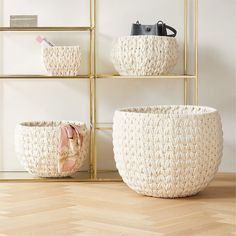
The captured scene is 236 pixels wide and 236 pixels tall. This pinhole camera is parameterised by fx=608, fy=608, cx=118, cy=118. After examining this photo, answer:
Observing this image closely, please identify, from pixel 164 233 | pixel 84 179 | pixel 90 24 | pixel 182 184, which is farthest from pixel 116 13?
pixel 164 233

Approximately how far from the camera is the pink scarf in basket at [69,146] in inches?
121

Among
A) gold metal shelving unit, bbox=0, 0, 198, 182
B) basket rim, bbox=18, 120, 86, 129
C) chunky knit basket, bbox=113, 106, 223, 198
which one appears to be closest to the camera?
chunky knit basket, bbox=113, 106, 223, 198

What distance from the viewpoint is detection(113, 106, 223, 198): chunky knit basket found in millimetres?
2637

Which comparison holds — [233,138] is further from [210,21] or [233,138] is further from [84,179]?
[84,179]

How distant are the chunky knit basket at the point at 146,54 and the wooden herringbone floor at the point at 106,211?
1.97ft

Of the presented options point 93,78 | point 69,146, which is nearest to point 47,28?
point 93,78

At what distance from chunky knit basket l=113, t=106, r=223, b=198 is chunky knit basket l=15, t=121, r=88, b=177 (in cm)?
45

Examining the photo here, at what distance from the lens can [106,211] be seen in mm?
2537

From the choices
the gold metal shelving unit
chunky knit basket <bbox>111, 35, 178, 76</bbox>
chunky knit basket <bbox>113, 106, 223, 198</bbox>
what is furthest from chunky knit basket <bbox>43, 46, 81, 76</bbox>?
chunky knit basket <bbox>113, 106, 223, 198</bbox>

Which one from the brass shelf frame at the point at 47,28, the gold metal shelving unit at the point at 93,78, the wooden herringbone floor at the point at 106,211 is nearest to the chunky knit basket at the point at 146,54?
the gold metal shelving unit at the point at 93,78

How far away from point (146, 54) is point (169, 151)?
616 mm

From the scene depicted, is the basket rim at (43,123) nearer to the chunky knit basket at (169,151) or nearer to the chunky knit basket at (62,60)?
the chunky knit basket at (62,60)

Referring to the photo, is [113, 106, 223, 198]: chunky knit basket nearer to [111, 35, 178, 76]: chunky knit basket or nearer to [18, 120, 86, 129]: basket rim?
[111, 35, 178, 76]: chunky knit basket

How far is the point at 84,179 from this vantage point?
10.4 ft
